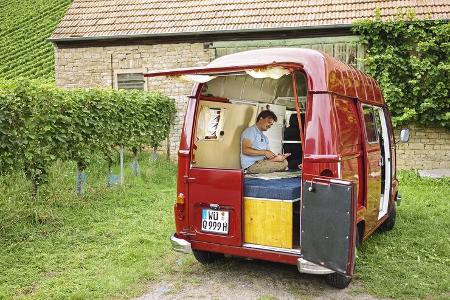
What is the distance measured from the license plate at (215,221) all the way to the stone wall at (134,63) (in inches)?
→ 367

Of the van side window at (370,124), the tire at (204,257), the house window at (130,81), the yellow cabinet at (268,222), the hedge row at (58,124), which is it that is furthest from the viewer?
the house window at (130,81)

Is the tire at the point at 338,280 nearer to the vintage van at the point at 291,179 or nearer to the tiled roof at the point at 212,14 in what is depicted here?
the vintage van at the point at 291,179

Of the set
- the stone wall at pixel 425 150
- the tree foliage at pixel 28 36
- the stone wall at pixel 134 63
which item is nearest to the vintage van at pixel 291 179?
the stone wall at pixel 425 150

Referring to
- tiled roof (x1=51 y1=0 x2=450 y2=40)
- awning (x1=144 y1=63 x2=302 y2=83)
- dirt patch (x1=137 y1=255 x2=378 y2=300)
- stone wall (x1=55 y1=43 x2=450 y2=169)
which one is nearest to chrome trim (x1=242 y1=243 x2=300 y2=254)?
dirt patch (x1=137 y1=255 x2=378 y2=300)

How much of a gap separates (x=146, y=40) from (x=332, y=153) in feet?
36.4

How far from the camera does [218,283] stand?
16.9ft

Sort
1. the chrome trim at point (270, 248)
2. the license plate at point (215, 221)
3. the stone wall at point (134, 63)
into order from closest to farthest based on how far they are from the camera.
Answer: the chrome trim at point (270, 248) → the license plate at point (215, 221) → the stone wall at point (134, 63)

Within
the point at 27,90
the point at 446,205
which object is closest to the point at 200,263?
the point at 27,90

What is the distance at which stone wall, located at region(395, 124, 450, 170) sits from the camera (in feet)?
41.7

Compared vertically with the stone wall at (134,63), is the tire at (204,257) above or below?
below

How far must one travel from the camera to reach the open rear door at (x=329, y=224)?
4.24m

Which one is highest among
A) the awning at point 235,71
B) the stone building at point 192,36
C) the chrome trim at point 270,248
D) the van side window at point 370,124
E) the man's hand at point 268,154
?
the stone building at point 192,36

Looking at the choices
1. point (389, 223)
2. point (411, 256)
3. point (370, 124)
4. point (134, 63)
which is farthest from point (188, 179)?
point (134, 63)

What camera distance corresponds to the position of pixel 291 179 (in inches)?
229
